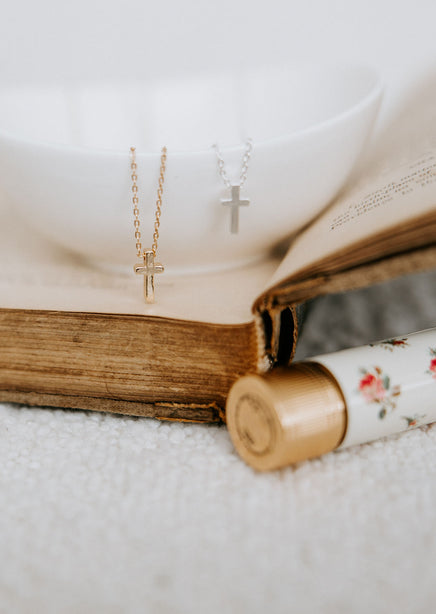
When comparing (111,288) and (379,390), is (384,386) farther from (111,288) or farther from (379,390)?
(111,288)

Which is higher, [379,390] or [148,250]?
[148,250]

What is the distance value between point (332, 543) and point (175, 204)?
0.29m

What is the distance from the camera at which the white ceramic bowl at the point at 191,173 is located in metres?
0.47

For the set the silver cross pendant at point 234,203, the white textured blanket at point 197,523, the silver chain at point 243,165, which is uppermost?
the silver chain at point 243,165

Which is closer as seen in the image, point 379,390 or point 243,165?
point 379,390

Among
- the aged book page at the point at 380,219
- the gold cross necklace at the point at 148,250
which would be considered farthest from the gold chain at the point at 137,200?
the aged book page at the point at 380,219

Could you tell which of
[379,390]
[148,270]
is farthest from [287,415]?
[148,270]

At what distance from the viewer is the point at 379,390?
0.37m

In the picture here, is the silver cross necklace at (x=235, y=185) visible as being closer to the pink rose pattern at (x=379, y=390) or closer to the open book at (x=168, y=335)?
the open book at (x=168, y=335)

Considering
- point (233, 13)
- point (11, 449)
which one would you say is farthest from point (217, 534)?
point (233, 13)

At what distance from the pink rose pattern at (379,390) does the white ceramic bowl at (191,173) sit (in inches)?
8.0

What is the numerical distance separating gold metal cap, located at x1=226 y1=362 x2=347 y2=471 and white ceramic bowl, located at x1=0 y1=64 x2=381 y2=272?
19 cm

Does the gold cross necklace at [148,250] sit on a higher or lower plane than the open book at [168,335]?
higher

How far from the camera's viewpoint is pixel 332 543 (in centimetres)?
32
